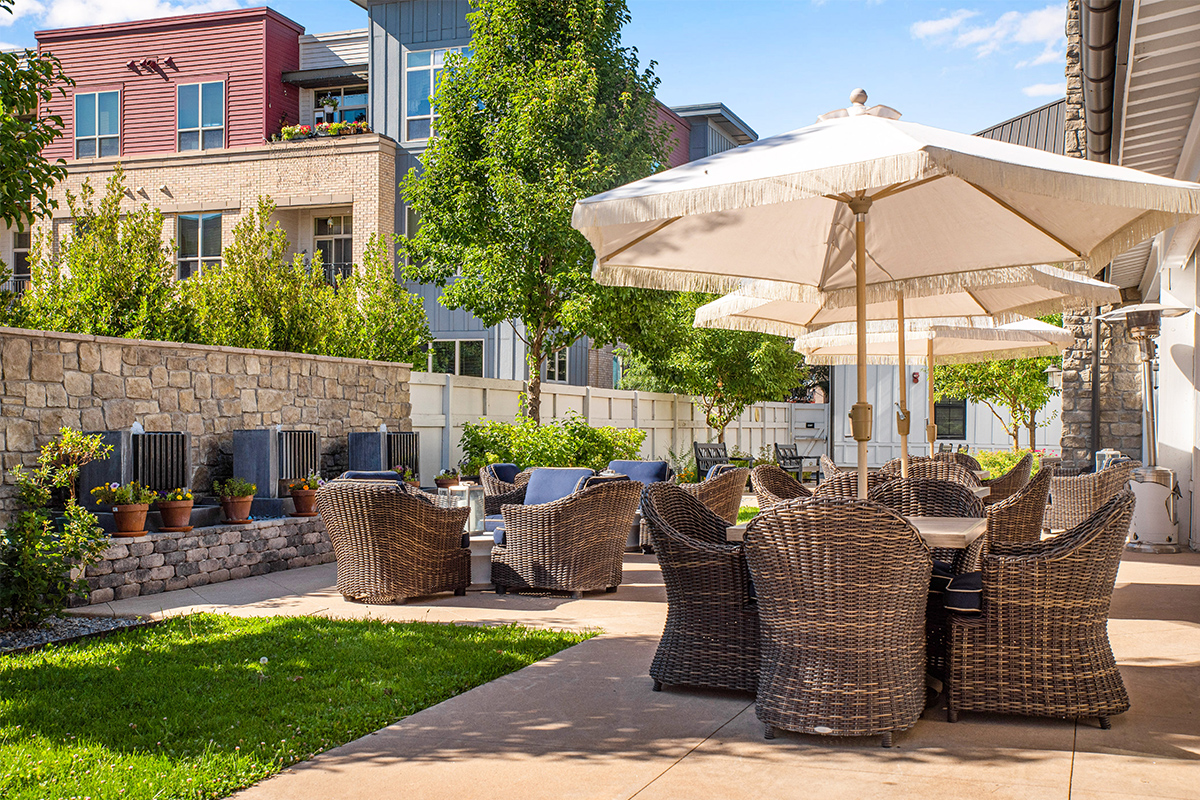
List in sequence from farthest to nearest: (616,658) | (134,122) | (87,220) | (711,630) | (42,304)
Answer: (134,122) → (87,220) → (42,304) → (616,658) → (711,630)

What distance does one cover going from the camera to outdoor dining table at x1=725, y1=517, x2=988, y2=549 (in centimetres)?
428

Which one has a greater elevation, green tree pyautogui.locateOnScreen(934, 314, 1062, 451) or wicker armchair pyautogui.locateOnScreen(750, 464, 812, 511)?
green tree pyautogui.locateOnScreen(934, 314, 1062, 451)

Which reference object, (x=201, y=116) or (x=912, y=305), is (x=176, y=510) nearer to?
(x=912, y=305)

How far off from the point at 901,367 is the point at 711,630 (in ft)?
12.8

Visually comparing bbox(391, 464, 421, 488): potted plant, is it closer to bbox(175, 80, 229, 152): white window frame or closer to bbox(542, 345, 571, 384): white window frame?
bbox(542, 345, 571, 384): white window frame

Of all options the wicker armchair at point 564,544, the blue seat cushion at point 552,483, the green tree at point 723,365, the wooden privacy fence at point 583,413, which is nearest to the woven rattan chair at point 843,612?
the wicker armchair at point 564,544

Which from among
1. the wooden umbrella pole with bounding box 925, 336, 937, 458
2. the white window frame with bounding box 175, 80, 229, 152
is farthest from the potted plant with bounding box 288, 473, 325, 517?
the white window frame with bounding box 175, 80, 229, 152

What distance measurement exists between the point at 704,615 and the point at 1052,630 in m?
1.47

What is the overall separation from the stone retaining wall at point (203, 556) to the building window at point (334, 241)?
11868 millimetres

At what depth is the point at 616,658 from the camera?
540 cm

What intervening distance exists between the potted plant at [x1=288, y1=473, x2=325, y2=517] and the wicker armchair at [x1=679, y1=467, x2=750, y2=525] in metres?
3.44

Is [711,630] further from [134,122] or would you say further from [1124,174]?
[134,122]

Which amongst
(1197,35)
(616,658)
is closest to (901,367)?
(1197,35)

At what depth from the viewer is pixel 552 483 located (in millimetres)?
8445
